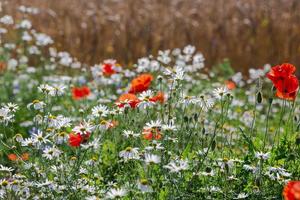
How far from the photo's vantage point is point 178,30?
8.82m

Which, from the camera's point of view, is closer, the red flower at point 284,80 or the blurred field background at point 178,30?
the red flower at point 284,80

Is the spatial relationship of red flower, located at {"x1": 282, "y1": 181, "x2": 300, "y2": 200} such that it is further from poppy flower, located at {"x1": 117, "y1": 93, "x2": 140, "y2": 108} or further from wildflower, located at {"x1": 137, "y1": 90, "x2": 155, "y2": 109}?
poppy flower, located at {"x1": 117, "y1": 93, "x2": 140, "y2": 108}

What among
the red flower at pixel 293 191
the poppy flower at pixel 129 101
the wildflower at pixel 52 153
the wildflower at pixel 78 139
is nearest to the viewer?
the red flower at pixel 293 191

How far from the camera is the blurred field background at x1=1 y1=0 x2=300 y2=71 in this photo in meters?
8.32

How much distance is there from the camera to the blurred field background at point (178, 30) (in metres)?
8.32

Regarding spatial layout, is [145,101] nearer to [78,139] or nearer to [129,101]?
[129,101]

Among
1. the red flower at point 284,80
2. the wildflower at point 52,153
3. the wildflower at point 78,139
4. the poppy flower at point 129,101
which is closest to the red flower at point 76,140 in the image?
the wildflower at point 78,139

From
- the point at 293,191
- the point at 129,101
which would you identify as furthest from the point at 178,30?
the point at 293,191

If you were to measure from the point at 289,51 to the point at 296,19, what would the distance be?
0.70 meters

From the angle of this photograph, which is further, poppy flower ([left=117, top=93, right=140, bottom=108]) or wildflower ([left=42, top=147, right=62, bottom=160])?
poppy flower ([left=117, top=93, right=140, bottom=108])

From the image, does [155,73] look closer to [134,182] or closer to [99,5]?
[134,182]

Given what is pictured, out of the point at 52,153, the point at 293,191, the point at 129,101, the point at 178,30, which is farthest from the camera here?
the point at 178,30

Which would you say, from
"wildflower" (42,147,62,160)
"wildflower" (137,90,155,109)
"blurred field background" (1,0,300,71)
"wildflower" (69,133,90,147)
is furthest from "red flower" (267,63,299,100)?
"blurred field background" (1,0,300,71)

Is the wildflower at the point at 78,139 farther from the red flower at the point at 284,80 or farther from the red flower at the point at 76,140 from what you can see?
the red flower at the point at 284,80
